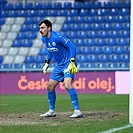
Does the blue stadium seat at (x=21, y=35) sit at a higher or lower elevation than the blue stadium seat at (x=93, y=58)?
higher

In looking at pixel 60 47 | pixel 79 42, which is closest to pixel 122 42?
pixel 79 42

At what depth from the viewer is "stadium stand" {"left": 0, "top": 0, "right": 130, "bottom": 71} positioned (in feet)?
92.5

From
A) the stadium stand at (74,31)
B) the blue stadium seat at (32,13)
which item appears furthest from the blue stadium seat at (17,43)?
the blue stadium seat at (32,13)

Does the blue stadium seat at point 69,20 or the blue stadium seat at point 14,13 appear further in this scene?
the blue stadium seat at point 14,13

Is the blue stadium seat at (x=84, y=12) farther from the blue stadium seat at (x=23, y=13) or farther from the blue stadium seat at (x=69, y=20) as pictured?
the blue stadium seat at (x=23, y=13)

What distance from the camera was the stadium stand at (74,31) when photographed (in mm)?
28206

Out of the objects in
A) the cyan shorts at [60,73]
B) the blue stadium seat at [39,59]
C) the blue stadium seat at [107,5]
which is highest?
the blue stadium seat at [107,5]

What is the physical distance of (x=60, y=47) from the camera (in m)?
11.1

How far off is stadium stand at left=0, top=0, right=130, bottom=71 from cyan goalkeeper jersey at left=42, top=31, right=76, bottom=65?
603 inches

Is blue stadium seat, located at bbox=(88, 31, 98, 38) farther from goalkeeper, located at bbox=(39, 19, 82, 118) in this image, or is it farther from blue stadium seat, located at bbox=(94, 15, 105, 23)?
goalkeeper, located at bbox=(39, 19, 82, 118)

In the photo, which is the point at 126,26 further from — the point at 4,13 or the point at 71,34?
the point at 4,13

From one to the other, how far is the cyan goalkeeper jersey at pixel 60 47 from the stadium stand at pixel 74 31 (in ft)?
50.3

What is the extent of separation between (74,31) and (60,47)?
765 inches

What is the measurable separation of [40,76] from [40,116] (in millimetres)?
13759
